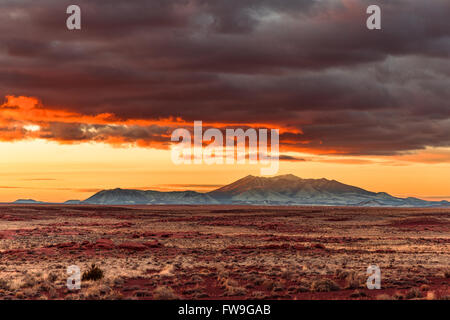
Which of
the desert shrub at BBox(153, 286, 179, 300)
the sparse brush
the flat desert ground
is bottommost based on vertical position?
the flat desert ground

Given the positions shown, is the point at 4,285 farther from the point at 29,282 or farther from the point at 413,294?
the point at 413,294

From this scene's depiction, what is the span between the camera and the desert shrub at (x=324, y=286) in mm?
21531

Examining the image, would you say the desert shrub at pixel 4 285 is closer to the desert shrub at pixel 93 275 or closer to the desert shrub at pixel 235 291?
the desert shrub at pixel 93 275

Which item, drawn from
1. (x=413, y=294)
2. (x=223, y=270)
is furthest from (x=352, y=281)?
(x=223, y=270)

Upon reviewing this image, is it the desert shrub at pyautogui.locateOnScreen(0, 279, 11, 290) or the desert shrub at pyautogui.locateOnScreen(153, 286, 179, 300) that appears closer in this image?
the desert shrub at pyautogui.locateOnScreen(153, 286, 179, 300)

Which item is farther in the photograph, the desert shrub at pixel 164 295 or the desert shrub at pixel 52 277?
the desert shrub at pixel 52 277

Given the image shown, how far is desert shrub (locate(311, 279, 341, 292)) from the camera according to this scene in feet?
70.6

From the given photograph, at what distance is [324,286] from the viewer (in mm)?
21750

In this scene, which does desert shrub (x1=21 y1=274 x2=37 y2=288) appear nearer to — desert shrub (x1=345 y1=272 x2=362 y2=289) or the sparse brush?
desert shrub (x1=345 y1=272 x2=362 y2=289)

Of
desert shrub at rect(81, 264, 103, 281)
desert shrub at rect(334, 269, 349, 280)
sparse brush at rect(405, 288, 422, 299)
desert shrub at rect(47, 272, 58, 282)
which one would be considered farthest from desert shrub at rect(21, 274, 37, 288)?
sparse brush at rect(405, 288, 422, 299)

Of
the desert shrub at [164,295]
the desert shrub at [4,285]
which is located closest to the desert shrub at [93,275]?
the desert shrub at [4,285]

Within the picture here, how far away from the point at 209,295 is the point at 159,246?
76.0ft
